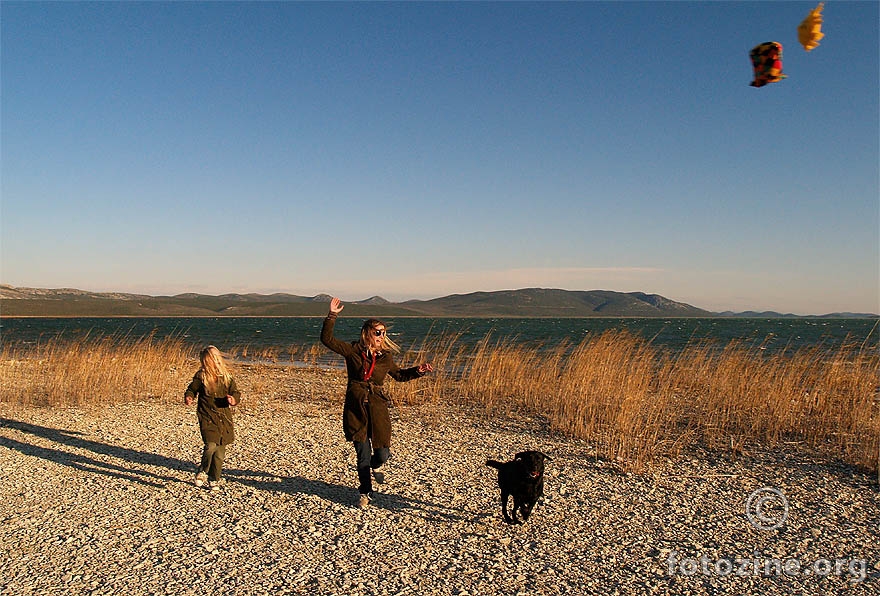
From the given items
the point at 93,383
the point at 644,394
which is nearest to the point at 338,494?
the point at 644,394

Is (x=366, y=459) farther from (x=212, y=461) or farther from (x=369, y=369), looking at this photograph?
(x=212, y=461)

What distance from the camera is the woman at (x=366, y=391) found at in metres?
6.43

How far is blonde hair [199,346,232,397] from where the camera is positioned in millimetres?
7105

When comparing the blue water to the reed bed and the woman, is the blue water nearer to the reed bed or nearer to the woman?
the reed bed

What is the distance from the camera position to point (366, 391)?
6461 mm

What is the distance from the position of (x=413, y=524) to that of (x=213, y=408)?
2.61m

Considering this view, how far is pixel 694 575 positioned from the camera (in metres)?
4.93

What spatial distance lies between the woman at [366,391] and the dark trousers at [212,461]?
1.73 metres

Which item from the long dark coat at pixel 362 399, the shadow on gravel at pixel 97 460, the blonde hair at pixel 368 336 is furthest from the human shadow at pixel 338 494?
the blonde hair at pixel 368 336

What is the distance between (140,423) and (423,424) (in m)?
4.73

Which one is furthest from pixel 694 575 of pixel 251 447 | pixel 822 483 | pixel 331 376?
pixel 331 376

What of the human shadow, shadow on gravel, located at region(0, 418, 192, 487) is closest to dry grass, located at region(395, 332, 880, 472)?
the human shadow

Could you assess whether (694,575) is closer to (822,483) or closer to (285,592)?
(285,592)

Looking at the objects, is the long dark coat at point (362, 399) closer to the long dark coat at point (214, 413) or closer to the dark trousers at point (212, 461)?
the long dark coat at point (214, 413)
